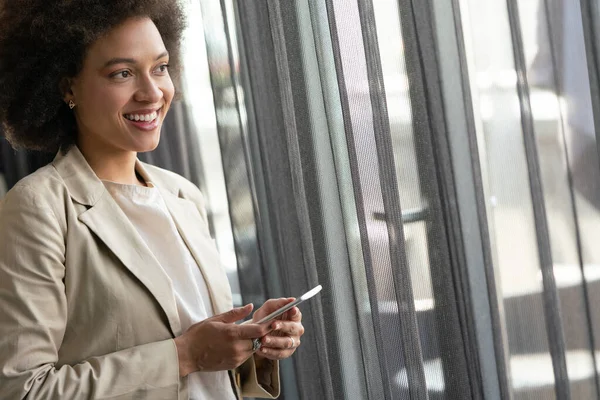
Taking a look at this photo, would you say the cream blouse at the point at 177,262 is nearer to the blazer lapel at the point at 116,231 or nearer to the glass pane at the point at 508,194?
the blazer lapel at the point at 116,231

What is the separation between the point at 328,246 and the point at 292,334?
1.40 ft

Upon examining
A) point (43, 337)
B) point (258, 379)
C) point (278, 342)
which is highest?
point (43, 337)

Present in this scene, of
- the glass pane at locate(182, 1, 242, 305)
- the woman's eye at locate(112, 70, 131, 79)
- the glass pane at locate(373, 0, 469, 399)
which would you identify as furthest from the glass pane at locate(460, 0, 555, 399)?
the glass pane at locate(182, 1, 242, 305)

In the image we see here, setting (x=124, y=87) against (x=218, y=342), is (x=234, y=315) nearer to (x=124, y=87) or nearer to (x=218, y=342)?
(x=218, y=342)

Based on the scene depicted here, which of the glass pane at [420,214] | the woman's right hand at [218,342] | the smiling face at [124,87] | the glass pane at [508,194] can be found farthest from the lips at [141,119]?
the glass pane at [508,194]

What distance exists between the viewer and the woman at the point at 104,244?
4.40 ft

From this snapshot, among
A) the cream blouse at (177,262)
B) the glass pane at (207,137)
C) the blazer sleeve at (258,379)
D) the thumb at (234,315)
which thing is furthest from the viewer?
the glass pane at (207,137)

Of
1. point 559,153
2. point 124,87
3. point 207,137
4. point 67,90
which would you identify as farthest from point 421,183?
point 207,137

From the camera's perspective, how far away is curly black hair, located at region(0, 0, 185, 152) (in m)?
1.50

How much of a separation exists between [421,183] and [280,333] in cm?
43

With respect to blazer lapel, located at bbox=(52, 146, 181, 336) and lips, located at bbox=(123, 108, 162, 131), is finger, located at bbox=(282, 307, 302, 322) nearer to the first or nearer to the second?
blazer lapel, located at bbox=(52, 146, 181, 336)

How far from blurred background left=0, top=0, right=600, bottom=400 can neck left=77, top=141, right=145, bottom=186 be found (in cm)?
51

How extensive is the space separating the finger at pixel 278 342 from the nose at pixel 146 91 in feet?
1.67

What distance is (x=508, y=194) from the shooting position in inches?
58.7
